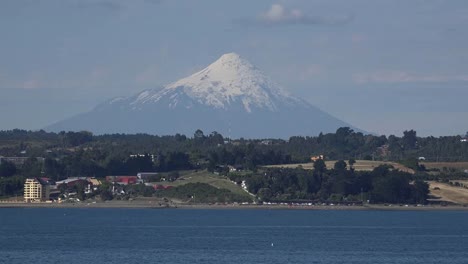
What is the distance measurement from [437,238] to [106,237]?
Answer: 65.4 ft

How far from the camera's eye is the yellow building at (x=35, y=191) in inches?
5463

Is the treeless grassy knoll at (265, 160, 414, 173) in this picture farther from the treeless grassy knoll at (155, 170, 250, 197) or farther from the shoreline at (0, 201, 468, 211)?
the shoreline at (0, 201, 468, 211)

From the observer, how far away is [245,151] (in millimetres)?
154625

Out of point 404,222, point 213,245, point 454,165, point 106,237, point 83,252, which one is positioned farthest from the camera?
point 454,165

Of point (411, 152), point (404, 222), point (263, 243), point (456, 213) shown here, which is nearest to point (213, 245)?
point (263, 243)

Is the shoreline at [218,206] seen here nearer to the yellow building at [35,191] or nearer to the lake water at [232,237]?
the yellow building at [35,191]

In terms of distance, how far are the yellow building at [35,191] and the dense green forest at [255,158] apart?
2.19 metres

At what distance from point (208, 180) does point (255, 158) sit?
562 inches

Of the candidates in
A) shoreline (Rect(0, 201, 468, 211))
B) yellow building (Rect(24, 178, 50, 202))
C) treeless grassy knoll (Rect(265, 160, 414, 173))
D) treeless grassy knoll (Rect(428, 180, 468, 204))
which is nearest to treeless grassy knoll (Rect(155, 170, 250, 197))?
shoreline (Rect(0, 201, 468, 211))

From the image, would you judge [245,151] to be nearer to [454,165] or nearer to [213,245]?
[454,165]

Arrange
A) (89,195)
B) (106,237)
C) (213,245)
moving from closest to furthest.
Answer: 1. (213,245)
2. (106,237)
3. (89,195)

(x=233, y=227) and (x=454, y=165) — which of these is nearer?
(x=233, y=227)

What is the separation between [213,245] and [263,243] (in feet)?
10.5

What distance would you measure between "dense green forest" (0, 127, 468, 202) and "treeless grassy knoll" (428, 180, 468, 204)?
2760mm
